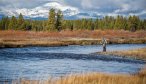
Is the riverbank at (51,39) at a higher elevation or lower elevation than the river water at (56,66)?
lower

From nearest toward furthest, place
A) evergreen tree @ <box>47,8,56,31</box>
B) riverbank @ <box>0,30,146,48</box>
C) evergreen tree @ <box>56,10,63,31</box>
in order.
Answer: riverbank @ <box>0,30,146,48</box> → evergreen tree @ <box>47,8,56,31</box> → evergreen tree @ <box>56,10,63,31</box>

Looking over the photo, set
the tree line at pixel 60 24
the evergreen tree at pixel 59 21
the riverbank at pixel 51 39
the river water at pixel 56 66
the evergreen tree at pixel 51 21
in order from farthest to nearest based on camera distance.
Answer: the evergreen tree at pixel 59 21
the tree line at pixel 60 24
the evergreen tree at pixel 51 21
the riverbank at pixel 51 39
the river water at pixel 56 66

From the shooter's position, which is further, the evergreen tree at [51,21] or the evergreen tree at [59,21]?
the evergreen tree at [59,21]

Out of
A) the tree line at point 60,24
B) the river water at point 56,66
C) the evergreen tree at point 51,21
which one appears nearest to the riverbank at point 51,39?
the evergreen tree at point 51,21

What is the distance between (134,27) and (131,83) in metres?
132

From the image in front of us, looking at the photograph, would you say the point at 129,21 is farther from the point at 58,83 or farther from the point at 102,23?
the point at 58,83

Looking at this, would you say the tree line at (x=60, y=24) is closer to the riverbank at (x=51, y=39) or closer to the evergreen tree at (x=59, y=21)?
the evergreen tree at (x=59, y=21)

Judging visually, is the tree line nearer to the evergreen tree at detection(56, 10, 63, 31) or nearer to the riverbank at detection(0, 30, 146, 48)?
the evergreen tree at detection(56, 10, 63, 31)

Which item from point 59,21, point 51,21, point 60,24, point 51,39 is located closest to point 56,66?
point 51,39

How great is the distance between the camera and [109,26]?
511 ft

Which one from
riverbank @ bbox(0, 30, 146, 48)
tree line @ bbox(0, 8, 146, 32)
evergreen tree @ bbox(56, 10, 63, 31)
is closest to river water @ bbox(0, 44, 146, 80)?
riverbank @ bbox(0, 30, 146, 48)

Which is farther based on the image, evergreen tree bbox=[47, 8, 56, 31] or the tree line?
the tree line

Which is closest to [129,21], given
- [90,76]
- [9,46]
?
[9,46]

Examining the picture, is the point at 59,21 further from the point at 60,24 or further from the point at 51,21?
the point at 51,21
